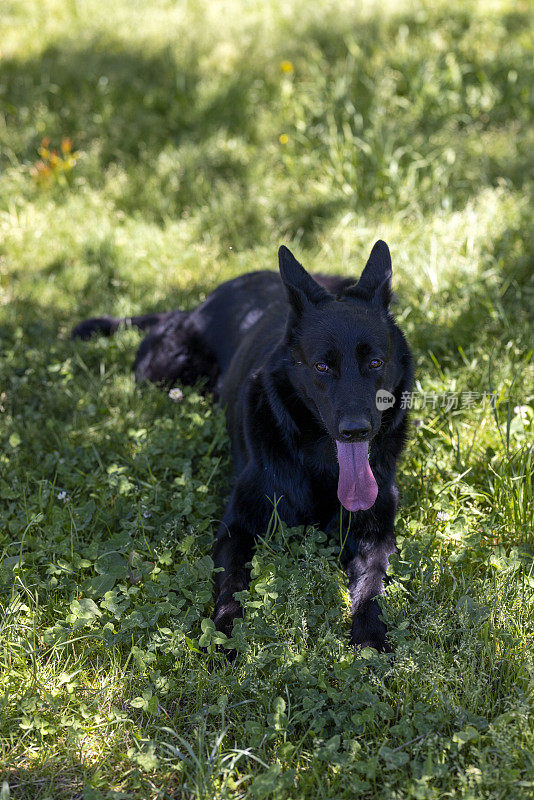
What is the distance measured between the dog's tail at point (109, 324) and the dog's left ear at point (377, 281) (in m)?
1.90

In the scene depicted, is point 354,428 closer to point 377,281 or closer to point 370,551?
point 370,551

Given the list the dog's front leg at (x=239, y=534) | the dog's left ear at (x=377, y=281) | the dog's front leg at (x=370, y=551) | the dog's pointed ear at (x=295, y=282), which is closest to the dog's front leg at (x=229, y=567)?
the dog's front leg at (x=239, y=534)

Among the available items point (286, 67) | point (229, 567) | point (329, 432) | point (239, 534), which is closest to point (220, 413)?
point (239, 534)

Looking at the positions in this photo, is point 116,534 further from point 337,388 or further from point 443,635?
point 443,635

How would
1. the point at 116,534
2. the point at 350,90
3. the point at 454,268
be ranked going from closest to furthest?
the point at 116,534 → the point at 454,268 → the point at 350,90

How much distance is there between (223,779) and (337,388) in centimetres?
135

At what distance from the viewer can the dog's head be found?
2.58m

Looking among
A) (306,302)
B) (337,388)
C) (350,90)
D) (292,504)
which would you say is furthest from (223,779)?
(350,90)

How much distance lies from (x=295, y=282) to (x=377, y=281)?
36cm

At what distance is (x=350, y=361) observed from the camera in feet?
8.64

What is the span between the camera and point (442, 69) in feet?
21.6

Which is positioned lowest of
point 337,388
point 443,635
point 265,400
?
point 443,635

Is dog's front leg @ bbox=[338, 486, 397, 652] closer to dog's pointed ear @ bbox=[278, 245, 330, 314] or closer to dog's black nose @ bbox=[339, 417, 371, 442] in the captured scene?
dog's black nose @ bbox=[339, 417, 371, 442]

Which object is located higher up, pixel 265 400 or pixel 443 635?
pixel 265 400
